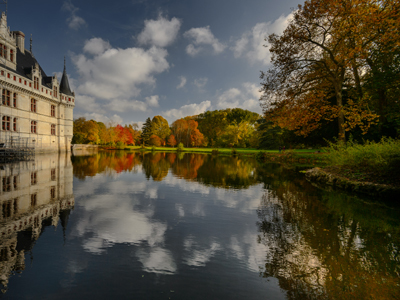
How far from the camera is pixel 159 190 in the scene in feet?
32.1

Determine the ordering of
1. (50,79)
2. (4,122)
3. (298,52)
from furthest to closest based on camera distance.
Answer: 1. (50,79)
2. (4,122)
3. (298,52)

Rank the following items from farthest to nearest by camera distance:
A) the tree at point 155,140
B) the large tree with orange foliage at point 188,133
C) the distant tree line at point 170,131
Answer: the tree at point 155,140 → the large tree with orange foliage at point 188,133 → the distant tree line at point 170,131

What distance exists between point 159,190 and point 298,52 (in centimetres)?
1414

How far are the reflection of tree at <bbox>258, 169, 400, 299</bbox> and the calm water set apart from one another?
21 millimetres

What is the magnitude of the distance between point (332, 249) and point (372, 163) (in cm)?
798

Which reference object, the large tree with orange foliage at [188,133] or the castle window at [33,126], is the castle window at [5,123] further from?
the large tree with orange foliage at [188,133]

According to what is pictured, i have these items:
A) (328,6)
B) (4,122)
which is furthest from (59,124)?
(328,6)

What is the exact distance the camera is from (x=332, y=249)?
4.22m

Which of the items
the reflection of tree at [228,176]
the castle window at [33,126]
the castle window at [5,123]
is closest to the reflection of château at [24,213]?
the reflection of tree at [228,176]

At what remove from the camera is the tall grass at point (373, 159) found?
910 cm

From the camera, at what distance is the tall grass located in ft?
29.9

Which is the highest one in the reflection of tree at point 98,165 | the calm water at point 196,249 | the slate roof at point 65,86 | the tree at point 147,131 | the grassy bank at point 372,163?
the slate roof at point 65,86

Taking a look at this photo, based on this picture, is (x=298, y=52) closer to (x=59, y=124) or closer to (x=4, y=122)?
(x=4, y=122)

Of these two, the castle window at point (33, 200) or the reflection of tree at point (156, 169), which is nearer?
the castle window at point (33, 200)
